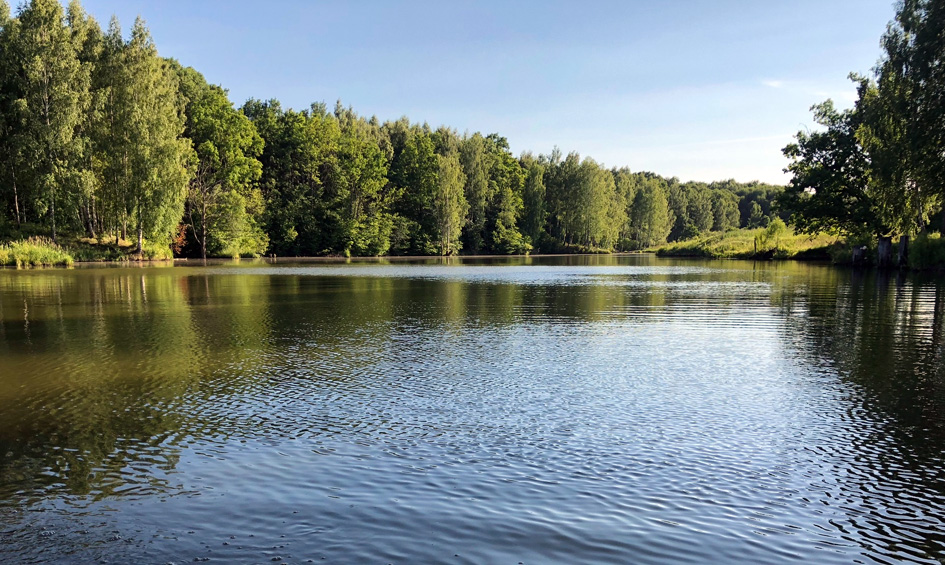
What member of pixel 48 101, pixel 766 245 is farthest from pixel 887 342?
pixel 766 245

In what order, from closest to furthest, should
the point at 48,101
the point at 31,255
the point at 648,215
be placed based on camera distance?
the point at 31,255
the point at 48,101
the point at 648,215

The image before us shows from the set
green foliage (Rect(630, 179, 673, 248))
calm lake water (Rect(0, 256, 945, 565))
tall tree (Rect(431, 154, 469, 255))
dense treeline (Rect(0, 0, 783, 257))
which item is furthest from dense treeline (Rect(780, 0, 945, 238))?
green foliage (Rect(630, 179, 673, 248))

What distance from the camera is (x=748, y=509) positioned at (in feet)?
23.4

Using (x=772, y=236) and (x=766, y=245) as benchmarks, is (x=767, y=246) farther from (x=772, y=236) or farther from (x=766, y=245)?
(x=772, y=236)

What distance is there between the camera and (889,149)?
149 feet

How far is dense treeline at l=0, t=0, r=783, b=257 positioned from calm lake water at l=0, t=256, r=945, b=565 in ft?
153

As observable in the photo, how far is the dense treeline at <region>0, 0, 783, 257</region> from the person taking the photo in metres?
58.5

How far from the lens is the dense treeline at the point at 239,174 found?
58.5 meters

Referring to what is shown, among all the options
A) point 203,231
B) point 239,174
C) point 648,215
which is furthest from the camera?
point 648,215

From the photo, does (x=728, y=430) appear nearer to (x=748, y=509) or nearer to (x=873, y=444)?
(x=873, y=444)

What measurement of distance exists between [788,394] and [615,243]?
142 meters

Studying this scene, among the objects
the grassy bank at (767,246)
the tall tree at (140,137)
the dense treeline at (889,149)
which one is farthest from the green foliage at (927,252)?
the tall tree at (140,137)

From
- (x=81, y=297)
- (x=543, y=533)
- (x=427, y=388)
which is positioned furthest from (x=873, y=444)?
(x=81, y=297)

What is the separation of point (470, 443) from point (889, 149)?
48584 millimetres
